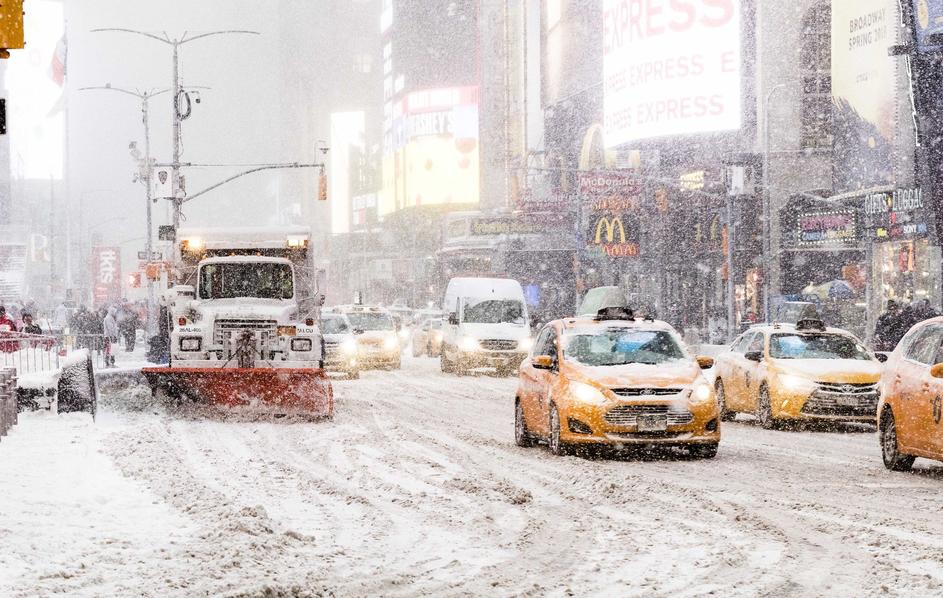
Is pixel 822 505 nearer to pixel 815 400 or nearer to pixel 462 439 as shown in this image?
pixel 462 439

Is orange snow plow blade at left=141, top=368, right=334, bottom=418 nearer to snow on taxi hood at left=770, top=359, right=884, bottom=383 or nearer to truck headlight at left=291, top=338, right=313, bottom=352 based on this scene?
truck headlight at left=291, top=338, right=313, bottom=352

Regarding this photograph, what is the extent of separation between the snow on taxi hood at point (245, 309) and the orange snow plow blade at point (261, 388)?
124 cm

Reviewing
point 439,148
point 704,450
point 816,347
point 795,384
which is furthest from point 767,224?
point 439,148

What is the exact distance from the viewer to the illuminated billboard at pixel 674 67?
58.1 m

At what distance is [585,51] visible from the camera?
259 ft

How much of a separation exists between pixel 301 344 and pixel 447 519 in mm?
12137

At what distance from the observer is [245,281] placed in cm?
2417

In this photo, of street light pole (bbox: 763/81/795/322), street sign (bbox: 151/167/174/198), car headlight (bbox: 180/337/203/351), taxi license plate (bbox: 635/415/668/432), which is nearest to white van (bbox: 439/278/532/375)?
street sign (bbox: 151/167/174/198)

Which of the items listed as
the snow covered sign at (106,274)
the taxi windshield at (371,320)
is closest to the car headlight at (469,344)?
the taxi windshield at (371,320)

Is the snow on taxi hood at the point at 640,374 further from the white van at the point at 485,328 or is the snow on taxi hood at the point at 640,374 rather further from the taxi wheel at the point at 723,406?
the white van at the point at 485,328

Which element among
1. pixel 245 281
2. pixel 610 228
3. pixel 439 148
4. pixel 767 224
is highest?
pixel 439 148

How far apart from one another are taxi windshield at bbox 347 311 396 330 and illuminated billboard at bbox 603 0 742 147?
74.9 feet

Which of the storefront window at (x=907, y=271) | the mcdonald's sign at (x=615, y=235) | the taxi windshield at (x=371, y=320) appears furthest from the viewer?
the mcdonald's sign at (x=615, y=235)

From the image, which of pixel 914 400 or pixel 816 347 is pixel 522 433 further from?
pixel 816 347
